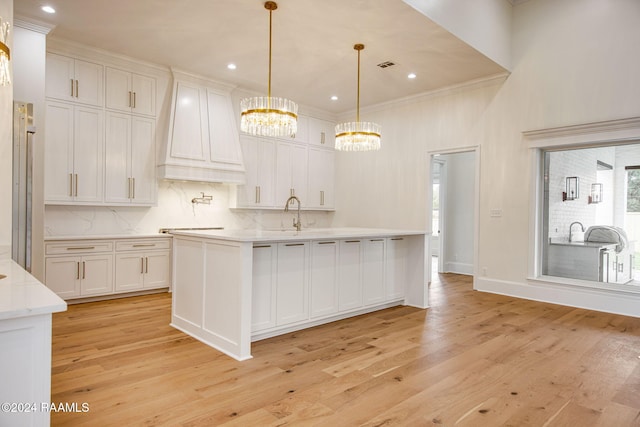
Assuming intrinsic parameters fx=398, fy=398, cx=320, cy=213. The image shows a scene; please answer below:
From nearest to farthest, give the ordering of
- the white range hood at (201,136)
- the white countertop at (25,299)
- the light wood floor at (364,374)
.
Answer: the white countertop at (25,299)
the light wood floor at (364,374)
the white range hood at (201,136)

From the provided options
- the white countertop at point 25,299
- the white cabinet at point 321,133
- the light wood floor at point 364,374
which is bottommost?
the light wood floor at point 364,374

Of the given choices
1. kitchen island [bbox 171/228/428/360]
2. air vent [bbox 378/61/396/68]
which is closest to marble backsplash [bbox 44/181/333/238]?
kitchen island [bbox 171/228/428/360]

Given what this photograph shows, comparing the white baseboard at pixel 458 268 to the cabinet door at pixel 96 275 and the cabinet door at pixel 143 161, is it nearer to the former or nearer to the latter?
the cabinet door at pixel 143 161

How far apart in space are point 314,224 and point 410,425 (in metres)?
6.01

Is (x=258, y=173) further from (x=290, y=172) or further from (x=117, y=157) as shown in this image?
(x=117, y=157)

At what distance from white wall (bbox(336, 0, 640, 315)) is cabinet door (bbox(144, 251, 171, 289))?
12.4 feet

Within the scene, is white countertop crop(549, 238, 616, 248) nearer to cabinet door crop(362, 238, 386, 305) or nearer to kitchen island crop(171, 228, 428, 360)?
kitchen island crop(171, 228, 428, 360)

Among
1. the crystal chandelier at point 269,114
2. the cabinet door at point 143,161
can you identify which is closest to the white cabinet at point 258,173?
the cabinet door at point 143,161

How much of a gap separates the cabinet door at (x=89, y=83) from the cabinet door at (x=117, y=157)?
233mm

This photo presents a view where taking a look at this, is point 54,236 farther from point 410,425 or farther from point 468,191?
point 468,191

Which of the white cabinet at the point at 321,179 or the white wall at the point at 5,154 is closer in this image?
the white wall at the point at 5,154

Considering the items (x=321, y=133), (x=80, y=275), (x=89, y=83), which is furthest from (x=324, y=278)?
(x=321, y=133)

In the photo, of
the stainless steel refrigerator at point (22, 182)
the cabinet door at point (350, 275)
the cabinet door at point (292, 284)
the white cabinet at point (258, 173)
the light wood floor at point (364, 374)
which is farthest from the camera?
the white cabinet at point (258, 173)

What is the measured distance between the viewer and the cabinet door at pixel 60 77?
473cm
